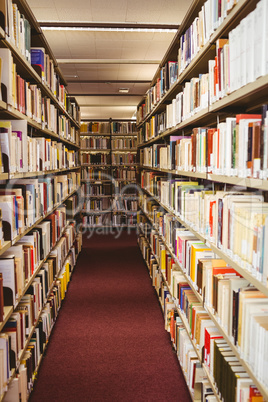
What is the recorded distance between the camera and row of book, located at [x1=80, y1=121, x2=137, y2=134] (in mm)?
8750

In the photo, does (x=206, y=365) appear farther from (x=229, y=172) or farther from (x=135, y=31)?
(x=135, y=31)

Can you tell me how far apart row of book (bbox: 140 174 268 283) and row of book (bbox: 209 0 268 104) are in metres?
0.51

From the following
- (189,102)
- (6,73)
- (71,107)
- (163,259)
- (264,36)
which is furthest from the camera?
(71,107)

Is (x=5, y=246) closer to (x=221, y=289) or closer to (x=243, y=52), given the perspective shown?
(x=221, y=289)

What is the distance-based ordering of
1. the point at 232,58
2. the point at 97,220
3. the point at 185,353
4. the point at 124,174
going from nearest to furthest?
the point at 232,58, the point at 185,353, the point at 97,220, the point at 124,174

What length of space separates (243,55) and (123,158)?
7465 mm

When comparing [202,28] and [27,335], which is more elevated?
[202,28]

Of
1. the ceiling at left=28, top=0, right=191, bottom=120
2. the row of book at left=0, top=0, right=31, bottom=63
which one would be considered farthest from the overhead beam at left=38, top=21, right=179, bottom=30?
the row of book at left=0, top=0, right=31, bottom=63

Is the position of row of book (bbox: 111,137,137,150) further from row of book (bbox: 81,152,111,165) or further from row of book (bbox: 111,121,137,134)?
row of book (bbox: 81,152,111,165)

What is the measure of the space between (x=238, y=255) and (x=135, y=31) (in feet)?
12.9

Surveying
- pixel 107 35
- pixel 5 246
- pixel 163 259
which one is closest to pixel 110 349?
pixel 163 259

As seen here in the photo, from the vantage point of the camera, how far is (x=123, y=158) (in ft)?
29.1

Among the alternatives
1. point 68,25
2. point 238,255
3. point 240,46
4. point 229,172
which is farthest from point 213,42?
point 68,25

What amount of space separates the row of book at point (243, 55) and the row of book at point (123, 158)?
7.01 m
